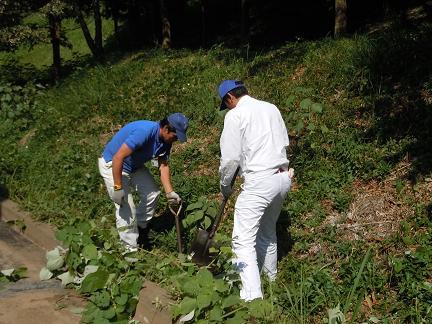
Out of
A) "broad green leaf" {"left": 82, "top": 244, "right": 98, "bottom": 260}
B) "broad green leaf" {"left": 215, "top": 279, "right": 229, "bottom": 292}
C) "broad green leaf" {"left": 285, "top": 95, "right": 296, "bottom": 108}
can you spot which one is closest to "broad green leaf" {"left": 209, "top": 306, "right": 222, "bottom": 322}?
"broad green leaf" {"left": 215, "top": 279, "right": 229, "bottom": 292}

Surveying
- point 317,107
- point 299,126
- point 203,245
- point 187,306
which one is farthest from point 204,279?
point 317,107

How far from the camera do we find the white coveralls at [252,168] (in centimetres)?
402

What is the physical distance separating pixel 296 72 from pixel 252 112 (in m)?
4.27

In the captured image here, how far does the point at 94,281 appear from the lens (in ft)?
13.9

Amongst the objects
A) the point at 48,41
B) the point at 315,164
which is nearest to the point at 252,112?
the point at 315,164

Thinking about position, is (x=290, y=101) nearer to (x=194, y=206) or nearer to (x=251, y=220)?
(x=194, y=206)

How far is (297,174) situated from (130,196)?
Result: 6.55 feet

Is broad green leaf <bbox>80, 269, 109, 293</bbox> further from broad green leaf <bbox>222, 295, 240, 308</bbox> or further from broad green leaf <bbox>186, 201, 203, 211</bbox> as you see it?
broad green leaf <bbox>186, 201, 203, 211</bbox>

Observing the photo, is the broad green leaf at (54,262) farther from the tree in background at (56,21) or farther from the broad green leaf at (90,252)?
the tree in background at (56,21)

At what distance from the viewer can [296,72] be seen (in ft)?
26.5

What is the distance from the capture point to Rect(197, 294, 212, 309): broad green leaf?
3.58m

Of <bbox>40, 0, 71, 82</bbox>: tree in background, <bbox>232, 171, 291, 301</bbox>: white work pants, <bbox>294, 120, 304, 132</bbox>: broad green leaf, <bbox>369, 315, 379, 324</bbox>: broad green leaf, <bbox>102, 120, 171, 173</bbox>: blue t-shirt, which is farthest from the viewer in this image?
<bbox>40, 0, 71, 82</bbox>: tree in background

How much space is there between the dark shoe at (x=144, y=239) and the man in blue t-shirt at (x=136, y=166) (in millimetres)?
67

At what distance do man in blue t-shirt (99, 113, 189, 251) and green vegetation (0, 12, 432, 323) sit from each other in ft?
0.81
